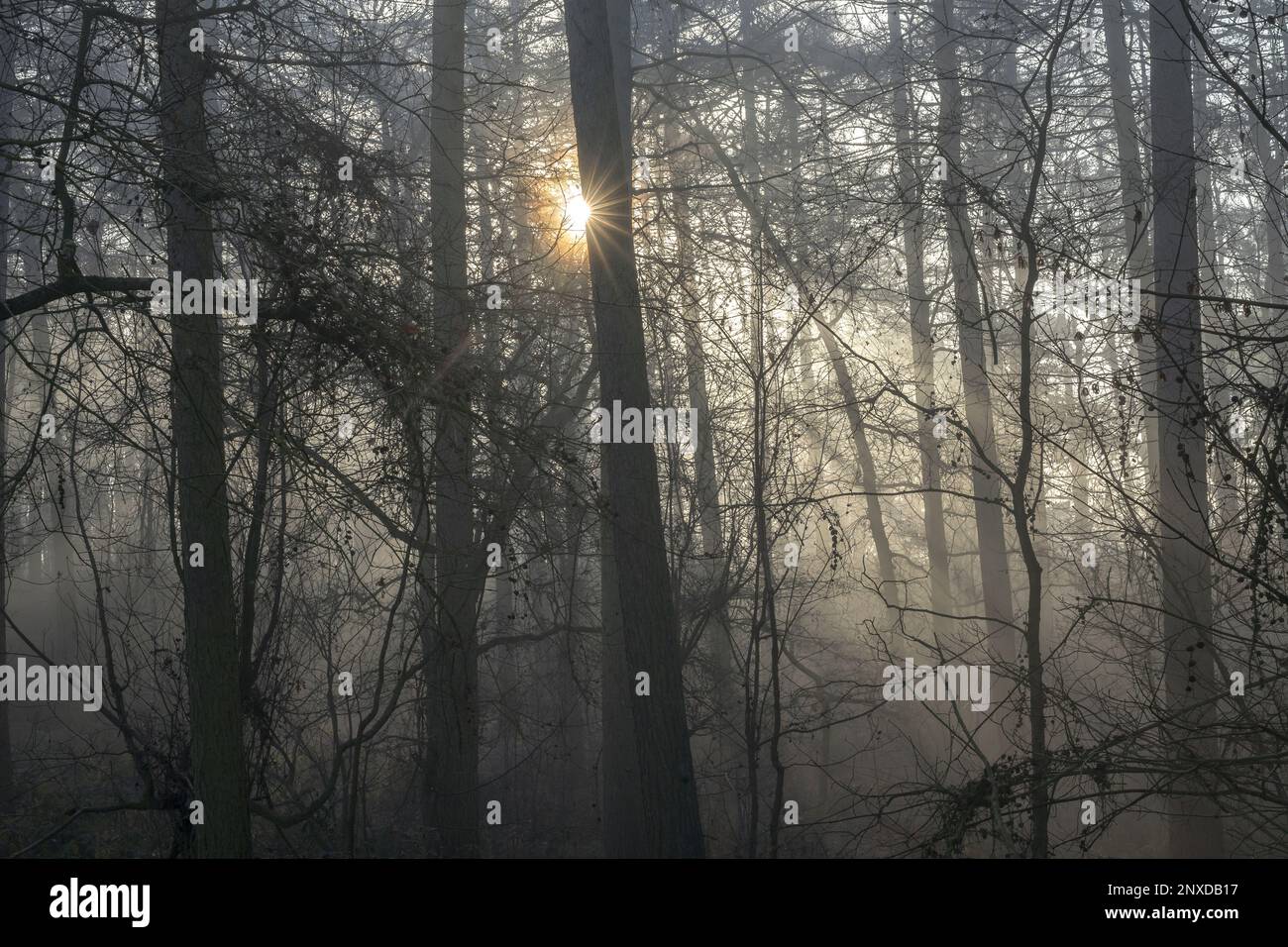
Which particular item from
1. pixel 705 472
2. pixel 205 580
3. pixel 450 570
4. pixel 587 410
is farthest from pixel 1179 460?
pixel 205 580

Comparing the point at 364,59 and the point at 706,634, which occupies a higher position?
the point at 364,59

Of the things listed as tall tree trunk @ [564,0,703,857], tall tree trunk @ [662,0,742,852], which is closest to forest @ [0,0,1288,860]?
tall tree trunk @ [564,0,703,857]

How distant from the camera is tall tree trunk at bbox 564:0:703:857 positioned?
7.60 meters

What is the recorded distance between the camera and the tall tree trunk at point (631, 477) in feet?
24.9

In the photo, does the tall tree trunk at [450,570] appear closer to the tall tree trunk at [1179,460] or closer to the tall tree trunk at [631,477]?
the tall tree trunk at [631,477]

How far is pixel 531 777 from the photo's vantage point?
15.0 meters

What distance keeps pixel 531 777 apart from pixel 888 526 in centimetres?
1086

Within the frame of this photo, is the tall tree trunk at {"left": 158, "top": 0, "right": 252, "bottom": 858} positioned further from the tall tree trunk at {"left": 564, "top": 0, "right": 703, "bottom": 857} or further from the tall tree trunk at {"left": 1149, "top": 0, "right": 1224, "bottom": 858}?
the tall tree trunk at {"left": 1149, "top": 0, "right": 1224, "bottom": 858}

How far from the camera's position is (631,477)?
776cm

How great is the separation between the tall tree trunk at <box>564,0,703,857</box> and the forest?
0.10 feet

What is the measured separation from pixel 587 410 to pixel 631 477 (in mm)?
3217

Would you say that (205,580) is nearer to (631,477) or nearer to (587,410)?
(631,477)
